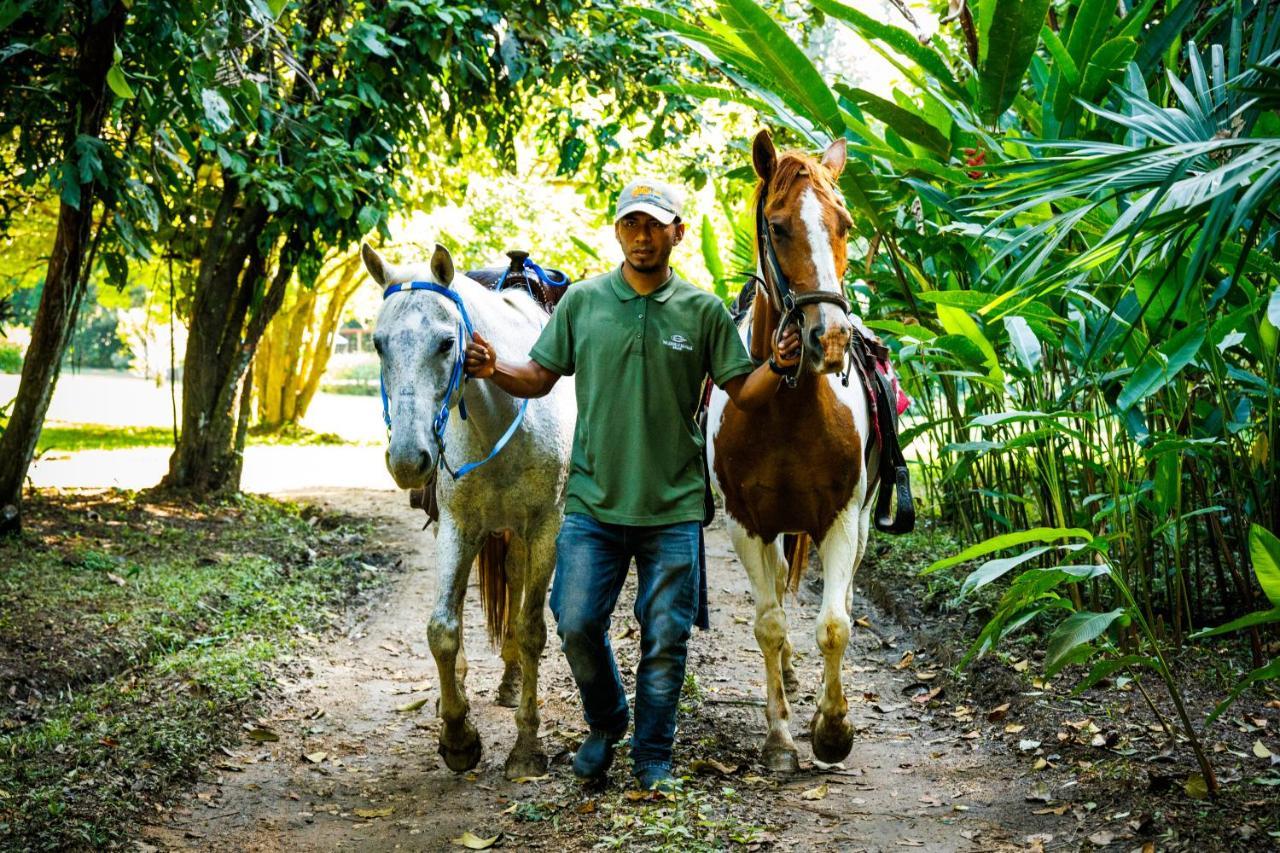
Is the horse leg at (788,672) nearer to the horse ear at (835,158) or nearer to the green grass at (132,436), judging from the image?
the horse ear at (835,158)

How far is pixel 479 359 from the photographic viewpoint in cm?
443

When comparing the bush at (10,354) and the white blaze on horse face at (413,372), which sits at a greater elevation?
the bush at (10,354)

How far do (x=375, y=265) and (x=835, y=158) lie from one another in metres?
1.86

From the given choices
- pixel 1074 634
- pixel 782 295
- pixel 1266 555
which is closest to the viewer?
pixel 1266 555

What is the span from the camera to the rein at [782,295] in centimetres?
395

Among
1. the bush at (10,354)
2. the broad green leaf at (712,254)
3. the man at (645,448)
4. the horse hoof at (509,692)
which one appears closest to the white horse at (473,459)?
the man at (645,448)

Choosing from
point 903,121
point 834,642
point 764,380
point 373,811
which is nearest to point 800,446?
point 764,380

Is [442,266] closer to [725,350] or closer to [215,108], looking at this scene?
[725,350]

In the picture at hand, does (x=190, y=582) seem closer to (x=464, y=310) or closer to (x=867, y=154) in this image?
(x=464, y=310)

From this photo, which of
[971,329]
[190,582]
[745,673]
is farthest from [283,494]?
[971,329]

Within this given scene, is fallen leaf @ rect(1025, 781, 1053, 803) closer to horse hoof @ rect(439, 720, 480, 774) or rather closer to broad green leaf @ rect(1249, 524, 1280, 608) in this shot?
broad green leaf @ rect(1249, 524, 1280, 608)

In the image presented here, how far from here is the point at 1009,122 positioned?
6.44m

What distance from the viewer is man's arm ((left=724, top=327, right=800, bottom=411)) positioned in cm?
405

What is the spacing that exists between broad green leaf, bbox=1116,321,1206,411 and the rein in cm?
101
